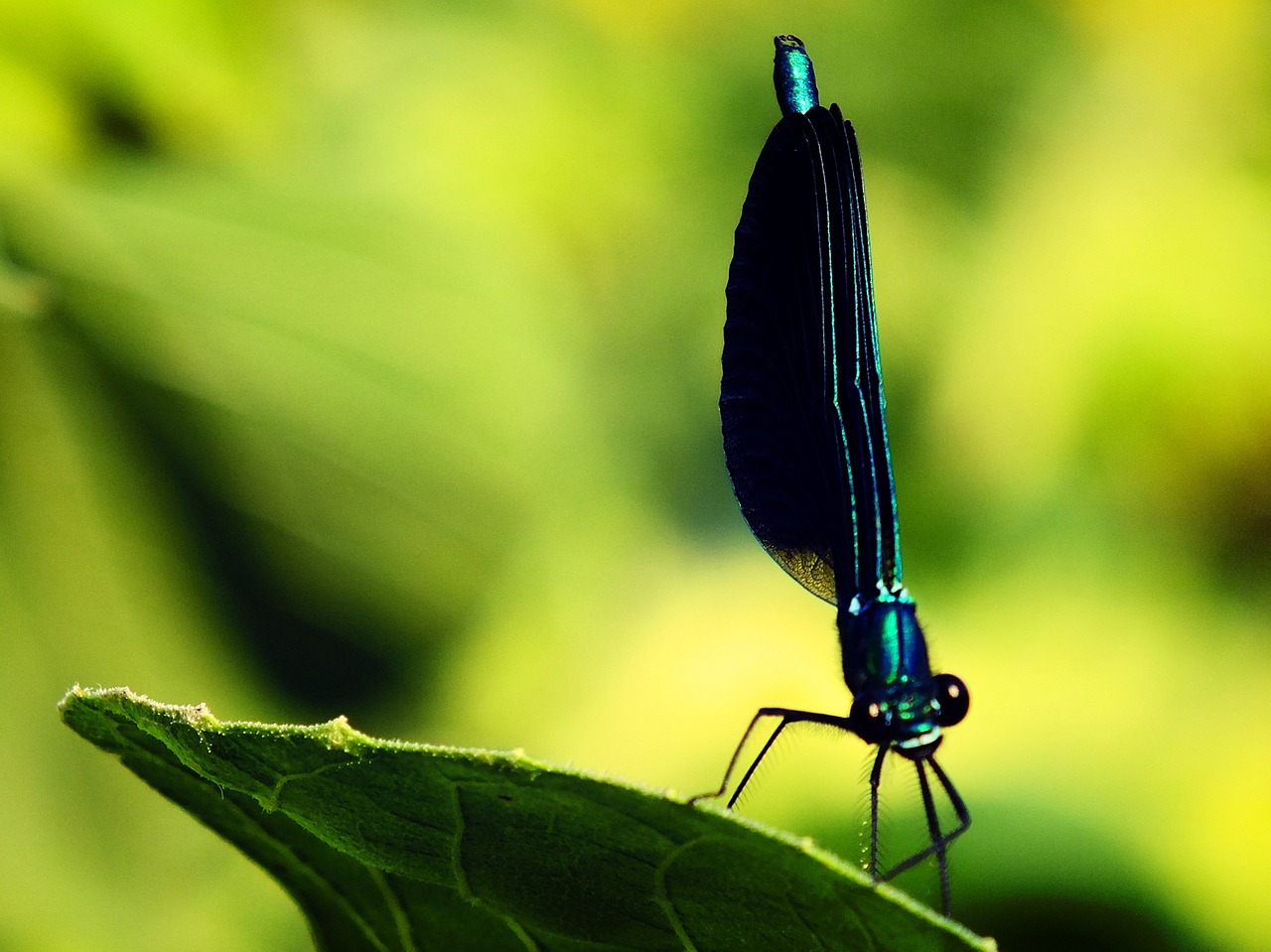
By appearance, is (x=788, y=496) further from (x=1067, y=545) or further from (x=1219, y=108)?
(x=1219, y=108)

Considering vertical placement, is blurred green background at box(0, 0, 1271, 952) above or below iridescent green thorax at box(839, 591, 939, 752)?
above

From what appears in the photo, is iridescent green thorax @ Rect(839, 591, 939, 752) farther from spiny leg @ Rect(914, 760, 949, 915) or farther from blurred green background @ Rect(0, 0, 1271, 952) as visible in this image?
blurred green background @ Rect(0, 0, 1271, 952)

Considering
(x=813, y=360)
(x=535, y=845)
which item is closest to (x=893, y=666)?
(x=813, y=360)

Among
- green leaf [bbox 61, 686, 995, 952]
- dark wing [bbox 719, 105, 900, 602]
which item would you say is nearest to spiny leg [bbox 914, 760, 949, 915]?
dark wing [bbox 719, 105, 900, 602]

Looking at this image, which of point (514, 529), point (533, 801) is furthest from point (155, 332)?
point (533, 801)

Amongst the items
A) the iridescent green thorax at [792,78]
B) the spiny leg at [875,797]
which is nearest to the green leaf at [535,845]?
the spiny leg at [875,797]

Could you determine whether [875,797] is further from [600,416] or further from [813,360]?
[600,416]
